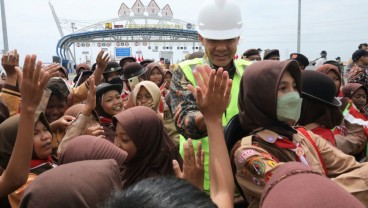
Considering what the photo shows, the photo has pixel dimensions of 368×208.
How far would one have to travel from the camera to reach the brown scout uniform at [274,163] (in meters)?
1.51

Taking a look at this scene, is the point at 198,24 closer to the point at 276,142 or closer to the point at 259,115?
the point at 259,115

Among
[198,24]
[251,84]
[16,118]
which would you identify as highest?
[198,24]

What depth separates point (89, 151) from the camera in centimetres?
205

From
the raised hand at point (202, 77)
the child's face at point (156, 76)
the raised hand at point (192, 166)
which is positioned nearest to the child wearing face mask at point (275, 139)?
the raised hand at point (192, 166)

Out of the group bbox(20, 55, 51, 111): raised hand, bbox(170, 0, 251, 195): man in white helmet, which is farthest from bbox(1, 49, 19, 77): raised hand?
bbox(170, 0, 251, 195): man in white helmet

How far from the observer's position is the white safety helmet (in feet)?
6.68

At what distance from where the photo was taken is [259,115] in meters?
1.73

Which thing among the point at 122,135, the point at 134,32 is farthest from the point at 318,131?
the point at 134,32

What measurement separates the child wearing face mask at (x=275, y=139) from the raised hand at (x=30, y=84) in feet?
3.83

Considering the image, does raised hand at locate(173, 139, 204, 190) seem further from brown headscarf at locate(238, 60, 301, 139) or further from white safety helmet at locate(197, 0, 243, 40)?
white safety helmet at locate(197, 0, 243, 40)

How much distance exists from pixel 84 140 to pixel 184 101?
2.30ft

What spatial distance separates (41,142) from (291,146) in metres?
1.73

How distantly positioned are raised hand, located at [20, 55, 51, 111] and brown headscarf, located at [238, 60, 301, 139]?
3.89ft

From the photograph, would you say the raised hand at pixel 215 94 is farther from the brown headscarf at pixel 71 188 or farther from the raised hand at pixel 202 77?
the brown headscarf at pixel 71 188
